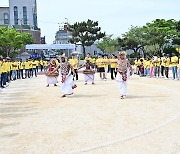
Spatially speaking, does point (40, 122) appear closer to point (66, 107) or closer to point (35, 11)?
point (66, 107)

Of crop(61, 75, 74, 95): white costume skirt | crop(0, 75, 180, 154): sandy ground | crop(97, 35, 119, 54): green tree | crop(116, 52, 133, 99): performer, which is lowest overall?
crop(0, 75, 180, 154): sandy ground

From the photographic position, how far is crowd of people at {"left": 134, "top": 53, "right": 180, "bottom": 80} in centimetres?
2402

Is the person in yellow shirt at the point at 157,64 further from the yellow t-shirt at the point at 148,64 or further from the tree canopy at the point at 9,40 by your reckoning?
the tree canopy at the point at 9,40

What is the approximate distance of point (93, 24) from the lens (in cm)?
6738

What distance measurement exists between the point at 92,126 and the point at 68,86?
21.2ft

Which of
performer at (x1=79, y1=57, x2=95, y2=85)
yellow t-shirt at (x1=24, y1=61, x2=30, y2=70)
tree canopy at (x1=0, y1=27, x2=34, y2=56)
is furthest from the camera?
tree canopy at (x1=0, y1=27, x2=34, y2=56)

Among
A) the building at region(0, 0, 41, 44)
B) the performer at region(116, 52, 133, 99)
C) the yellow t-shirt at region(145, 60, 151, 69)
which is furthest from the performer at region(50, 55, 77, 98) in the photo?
the building at region(0, 0, 41, 44)

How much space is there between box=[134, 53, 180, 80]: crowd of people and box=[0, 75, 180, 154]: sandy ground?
10.2 meters

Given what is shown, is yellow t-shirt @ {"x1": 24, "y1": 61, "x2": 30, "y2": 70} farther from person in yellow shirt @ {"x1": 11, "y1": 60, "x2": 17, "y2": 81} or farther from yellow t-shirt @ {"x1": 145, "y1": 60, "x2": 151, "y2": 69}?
yellow t-shirt @ {"x1": 145, "y1": 60, "x2": 151, "y2": 69}

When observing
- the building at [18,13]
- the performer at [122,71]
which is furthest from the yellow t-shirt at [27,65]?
the building at [18,13]

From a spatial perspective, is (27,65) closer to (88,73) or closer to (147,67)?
(147,67)

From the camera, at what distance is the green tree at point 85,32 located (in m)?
67.2

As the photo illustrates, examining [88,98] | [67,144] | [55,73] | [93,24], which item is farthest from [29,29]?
[67,144]

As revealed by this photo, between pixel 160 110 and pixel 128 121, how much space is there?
1.94 m
